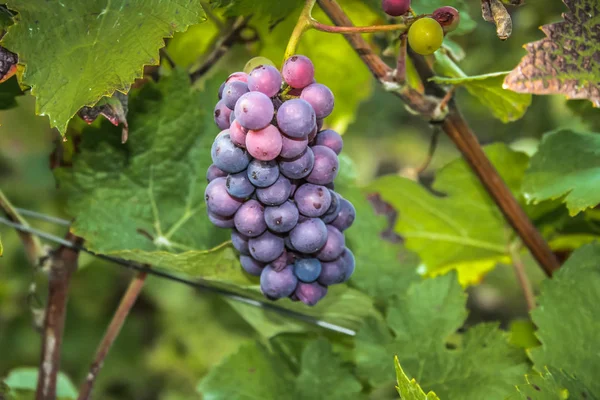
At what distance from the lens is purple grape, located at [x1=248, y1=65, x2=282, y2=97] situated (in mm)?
605

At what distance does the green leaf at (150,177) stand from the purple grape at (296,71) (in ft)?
1.11

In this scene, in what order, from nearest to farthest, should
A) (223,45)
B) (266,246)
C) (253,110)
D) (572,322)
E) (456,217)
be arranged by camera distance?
(253,110) → (266,246) → (572,322) → (223,45) → (456,217)

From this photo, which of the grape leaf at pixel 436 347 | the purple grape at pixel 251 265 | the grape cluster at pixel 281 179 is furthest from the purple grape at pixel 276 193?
the grape leaf at pixel 436 347

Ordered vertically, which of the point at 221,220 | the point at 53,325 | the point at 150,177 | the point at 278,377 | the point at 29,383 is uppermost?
the point at 221,220

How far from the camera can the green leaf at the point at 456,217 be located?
110 centimetres

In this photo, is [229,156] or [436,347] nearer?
[229,156]

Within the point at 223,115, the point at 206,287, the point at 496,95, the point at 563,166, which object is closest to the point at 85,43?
the point at 223,115

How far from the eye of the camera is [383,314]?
1.04m

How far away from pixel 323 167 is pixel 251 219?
9cm

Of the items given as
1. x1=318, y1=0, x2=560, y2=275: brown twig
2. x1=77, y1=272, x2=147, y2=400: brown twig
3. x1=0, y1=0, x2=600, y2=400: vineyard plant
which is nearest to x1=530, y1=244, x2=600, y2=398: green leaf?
x1=0, y1=0, x2=600, y2=400: vineyard plant

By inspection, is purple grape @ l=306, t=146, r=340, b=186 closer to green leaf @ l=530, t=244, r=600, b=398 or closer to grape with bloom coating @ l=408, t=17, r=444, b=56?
grape with bloom coating @ l=408, t=17, r=444, b=56

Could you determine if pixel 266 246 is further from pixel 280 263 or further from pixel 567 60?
pixel 567 60

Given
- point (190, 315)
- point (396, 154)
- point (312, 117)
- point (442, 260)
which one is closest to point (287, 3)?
point (312, 117)

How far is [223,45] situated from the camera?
1.02m
